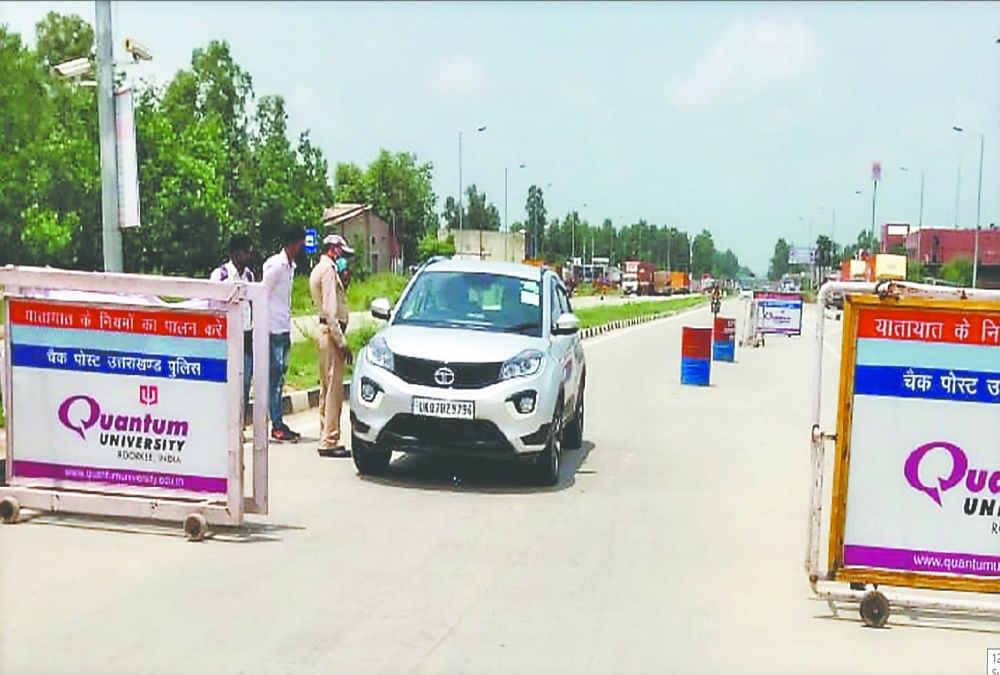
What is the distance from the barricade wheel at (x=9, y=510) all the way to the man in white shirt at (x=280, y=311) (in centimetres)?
387

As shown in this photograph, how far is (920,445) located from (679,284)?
129515mm

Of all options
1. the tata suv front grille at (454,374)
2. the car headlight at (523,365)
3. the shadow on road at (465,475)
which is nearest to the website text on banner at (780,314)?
the shadow on road at (465,475)

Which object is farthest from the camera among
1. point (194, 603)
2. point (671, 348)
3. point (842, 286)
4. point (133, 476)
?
point (671, 348)

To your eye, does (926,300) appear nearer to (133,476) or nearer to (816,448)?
(816,448)

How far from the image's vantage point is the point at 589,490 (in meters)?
9.48

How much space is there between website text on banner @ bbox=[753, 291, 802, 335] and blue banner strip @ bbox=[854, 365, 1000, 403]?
34.5 metres

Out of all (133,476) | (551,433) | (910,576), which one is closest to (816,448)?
(910,576)

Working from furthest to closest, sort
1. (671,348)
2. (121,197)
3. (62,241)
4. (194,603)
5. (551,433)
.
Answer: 1. (62,241)
2. (671,348)
3. (121,197)
4. (551,433)
5. (194,603)

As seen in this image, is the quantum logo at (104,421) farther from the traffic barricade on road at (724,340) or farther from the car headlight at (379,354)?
the traffic barricade on road at (724,340)

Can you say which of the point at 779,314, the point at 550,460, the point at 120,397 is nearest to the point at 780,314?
the point at 779,314

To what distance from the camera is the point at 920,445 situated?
6090 millimetres

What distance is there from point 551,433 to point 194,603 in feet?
13.0

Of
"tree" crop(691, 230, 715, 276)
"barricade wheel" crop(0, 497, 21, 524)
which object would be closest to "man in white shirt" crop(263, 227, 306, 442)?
"barricade wheel" crop(0, 497, 21, 524)

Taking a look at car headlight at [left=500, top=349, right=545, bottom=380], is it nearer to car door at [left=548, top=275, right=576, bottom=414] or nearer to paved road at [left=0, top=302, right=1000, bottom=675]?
car door at [left=548, top=275, right=576, bottom=414]
